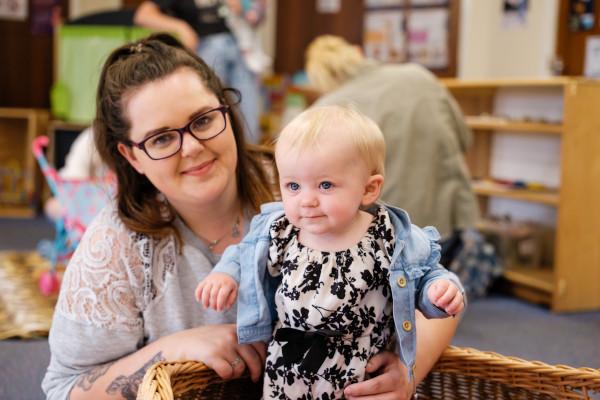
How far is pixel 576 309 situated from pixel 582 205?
17.8 inches

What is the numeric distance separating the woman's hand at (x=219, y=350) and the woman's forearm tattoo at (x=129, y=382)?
0.09ft

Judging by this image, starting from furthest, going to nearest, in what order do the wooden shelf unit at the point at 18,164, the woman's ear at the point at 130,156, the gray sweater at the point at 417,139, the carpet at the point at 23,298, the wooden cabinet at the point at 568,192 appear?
the wooden shelf unit at the point at 18,164, the wooden cabinet at the point at 568,192, the gray sweater at the point at 417,139, the carpet at the point at 23,298, the woman's ear at the point at 130,156

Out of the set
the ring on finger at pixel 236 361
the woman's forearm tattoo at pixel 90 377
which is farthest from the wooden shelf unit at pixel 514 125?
the woman's forearm tattoo at pixel 90 377

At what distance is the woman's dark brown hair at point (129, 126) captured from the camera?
4.33 feet

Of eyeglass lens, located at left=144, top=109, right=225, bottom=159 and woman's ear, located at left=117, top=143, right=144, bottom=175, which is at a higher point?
eyeglass lens, located at left=144, top=109, right=225, bottom=159

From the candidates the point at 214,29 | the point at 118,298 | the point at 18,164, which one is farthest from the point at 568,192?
the point at 18,164

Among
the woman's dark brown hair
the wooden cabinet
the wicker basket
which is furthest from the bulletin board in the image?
the wicker basket

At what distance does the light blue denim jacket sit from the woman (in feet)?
0.21

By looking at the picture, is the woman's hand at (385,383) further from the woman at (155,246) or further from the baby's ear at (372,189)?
the baby's ear at (372,189)

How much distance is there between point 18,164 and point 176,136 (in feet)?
16.3

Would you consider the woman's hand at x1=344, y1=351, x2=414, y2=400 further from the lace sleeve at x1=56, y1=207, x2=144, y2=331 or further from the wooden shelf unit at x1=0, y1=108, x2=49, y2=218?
the wooden shelf unit at x1=0, y1=108, x2=49, y2=218

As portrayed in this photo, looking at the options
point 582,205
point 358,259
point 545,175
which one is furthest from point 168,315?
point 545,175

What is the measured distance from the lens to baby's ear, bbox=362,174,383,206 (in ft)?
3.78

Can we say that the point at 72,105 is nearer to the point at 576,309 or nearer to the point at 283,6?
the point at 283,6
